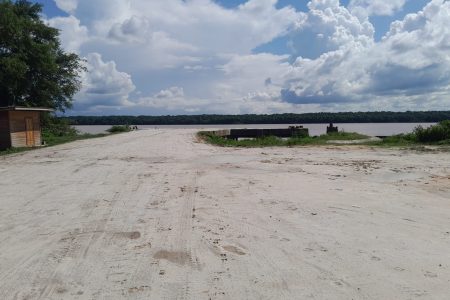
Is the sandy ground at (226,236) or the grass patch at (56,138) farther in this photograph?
the grass patch at (56,138)

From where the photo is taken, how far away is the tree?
102 ft

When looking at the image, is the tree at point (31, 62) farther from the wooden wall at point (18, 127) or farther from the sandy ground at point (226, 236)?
the sandy ground at point (226, 236)

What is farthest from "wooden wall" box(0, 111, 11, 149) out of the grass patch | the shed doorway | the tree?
the tree

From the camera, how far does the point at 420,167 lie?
12922mm

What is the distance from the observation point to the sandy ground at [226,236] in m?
4.36

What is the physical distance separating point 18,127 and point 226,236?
20779mm

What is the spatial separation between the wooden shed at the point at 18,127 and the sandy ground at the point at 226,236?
12817 mm

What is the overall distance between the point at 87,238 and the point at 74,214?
61.8 inches

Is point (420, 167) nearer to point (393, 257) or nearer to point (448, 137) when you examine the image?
point (393, 257)

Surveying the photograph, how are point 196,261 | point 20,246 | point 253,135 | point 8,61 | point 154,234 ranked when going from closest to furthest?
point 196,261 → point 20,246 → point 154,234 → point 8,61 → point 253,135

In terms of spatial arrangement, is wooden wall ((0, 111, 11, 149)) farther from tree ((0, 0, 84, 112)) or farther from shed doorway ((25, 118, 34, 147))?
tree ((0, 0, 84, 112))

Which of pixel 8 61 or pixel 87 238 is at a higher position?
pixel 8 61

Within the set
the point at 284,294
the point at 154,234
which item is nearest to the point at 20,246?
the point at 154,234

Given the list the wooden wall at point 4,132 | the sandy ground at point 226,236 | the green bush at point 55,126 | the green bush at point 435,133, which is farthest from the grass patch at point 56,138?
the green bush at point 435,133
